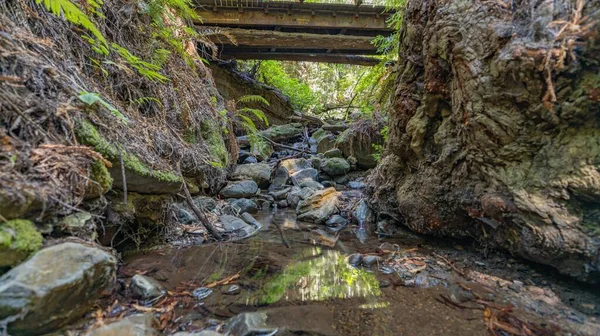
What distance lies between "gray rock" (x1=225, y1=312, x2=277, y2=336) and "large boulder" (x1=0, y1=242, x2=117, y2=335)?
29.8 inches

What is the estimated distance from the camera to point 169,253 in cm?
273

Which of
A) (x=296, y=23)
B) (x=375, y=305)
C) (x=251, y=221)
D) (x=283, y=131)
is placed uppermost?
(x=296, y=23)

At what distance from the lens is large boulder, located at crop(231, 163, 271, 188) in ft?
19.5

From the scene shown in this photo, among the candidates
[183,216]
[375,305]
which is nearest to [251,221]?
[183,216]

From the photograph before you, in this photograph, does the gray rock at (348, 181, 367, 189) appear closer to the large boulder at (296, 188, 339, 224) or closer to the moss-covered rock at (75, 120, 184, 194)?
the large boulder at (296, 188, 339, 224)

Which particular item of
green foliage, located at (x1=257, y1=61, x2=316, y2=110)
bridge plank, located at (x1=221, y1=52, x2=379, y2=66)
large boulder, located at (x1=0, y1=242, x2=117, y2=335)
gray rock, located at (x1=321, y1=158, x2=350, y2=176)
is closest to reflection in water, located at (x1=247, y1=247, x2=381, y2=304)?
large boulder, located at (x1=0, y1=242, x2=117, y2=335)

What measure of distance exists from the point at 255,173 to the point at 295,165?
1.11 meters

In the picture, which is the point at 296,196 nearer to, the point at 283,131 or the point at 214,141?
the point at 214,141

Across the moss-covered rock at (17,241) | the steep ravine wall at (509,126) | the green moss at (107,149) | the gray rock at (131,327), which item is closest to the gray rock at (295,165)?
the steep ravine wall at (509,126)

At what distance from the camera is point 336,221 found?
13.8 ft

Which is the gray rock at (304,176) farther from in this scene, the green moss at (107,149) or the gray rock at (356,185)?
the green moss at (107,149)

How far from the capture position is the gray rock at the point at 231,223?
3.63 metres

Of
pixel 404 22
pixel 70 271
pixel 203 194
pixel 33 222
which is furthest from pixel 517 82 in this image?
pixel 203 194

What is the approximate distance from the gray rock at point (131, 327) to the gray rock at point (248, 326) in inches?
15.1
